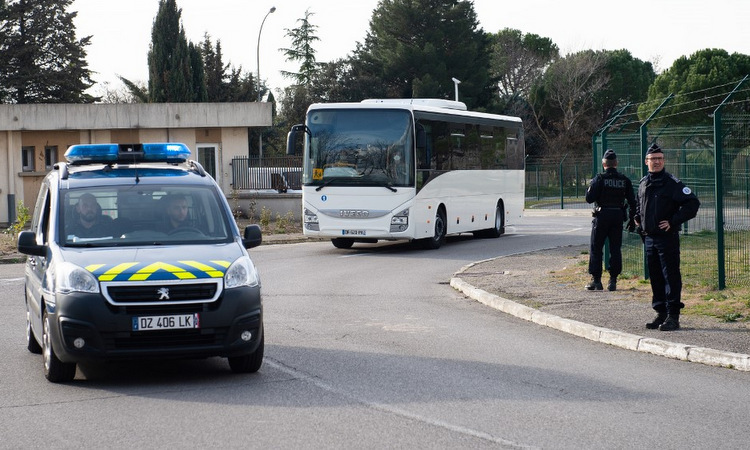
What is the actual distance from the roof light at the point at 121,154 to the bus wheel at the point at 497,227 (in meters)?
19.9

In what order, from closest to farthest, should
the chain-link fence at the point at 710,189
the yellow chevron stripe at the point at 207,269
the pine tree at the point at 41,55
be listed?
the yellow chevron stripe at the point at 207,269 → the chain-link fence at the point at 710,189 → the pine tree at the point at 41,55

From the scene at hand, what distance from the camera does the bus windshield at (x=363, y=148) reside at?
23234mm

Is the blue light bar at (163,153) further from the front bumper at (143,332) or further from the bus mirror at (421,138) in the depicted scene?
the bus mirror at (421,138)

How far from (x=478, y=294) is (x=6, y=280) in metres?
9.11

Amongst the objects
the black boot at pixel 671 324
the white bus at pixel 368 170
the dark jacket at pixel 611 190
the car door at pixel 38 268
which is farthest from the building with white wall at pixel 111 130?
the black boot at pixel 671 324

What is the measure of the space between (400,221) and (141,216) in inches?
564

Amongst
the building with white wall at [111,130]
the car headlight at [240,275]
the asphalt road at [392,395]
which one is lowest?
the asphalt road at [392,395]

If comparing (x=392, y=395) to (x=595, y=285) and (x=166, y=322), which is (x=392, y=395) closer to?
(x=166, y=322)

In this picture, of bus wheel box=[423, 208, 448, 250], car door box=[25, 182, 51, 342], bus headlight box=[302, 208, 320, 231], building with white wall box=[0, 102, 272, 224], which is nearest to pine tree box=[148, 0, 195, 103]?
building with white wall box=[0, 102, 272, 224]

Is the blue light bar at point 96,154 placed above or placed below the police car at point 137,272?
above

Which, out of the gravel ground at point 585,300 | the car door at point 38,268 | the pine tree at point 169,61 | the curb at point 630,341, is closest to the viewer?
the car door at point 38,268

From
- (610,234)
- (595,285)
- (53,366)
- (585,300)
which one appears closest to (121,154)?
(53,366)

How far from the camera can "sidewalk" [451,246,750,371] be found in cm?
966

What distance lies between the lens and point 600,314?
12.0 metres
